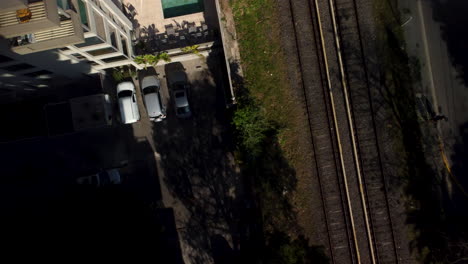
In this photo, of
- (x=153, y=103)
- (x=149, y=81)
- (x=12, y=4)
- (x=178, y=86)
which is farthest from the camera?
(x=178, y=86)

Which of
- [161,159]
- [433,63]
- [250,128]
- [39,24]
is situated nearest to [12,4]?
[39,24]

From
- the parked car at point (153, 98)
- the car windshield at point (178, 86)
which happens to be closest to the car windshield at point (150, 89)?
the parked car at point (153, 98)

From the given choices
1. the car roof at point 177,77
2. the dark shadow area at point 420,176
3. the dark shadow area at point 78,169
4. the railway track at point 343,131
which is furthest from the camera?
the dark shadow area at point 78,169

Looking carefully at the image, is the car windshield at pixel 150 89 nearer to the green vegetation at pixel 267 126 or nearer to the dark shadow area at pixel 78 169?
the dark shadow area at pixel 78 169

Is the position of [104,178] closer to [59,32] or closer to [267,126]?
[59,32]

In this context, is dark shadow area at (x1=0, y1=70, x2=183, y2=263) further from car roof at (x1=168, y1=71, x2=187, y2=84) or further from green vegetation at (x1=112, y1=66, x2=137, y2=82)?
car roof at (x1=168, y1=71, x2=187, y2=84)

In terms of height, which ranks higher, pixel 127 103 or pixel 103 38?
pixel 103 38

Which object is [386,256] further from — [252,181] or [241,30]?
[241,30]
